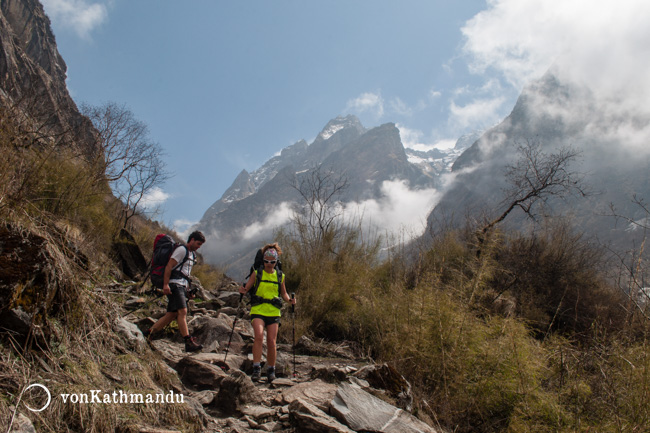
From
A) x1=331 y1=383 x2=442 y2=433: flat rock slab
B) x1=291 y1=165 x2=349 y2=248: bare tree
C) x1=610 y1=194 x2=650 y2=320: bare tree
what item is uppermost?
x1=291 y1=165 x2=349 y2=248: bare tree

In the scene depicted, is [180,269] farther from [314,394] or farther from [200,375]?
[314,394]

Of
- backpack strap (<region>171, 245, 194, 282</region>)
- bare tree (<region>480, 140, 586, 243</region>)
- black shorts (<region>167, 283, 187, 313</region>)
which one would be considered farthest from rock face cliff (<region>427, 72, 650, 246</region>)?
black shorts (<region>167, 283, 187, 313</region>)

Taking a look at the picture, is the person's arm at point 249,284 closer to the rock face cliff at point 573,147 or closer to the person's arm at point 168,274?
the person's arm at point 168,274

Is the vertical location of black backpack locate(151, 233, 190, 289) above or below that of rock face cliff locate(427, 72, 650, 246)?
below

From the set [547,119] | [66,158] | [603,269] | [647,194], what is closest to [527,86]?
[547,119]

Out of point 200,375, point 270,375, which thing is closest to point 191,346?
point 200,375

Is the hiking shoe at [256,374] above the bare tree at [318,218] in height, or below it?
below

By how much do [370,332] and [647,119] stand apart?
382 ft

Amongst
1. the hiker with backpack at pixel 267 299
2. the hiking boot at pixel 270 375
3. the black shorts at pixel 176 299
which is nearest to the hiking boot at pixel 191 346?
the black shorts at pixel 176 299

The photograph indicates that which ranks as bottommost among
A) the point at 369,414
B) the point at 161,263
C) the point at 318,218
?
the point at 369,414

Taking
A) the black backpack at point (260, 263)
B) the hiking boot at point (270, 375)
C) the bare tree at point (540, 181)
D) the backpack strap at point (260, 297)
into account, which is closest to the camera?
the hiking boot at point (270, 375)

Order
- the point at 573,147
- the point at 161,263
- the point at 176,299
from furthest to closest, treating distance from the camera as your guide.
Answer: the point at 573,147 < the point at 161,263 < the point at 176,299

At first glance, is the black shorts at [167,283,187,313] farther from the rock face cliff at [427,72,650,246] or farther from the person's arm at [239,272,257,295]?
the rock face cliff at [427,72,650,246]

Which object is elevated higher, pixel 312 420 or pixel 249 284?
pixel 249 284
